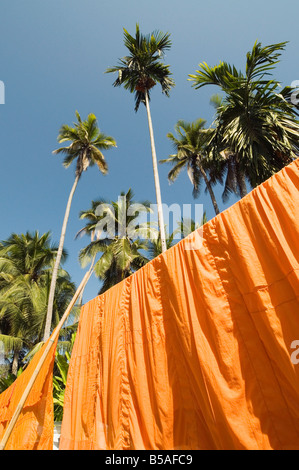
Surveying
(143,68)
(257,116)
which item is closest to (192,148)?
(143,68)

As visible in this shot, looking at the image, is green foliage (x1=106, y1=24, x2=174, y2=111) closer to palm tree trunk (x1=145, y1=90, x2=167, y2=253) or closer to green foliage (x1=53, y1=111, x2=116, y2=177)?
palm tree trunk (x1=145, y1=90, x2=167, y2=253)

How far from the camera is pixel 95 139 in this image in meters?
16.9

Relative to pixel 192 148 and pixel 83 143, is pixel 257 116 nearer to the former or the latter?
pixel 192 148

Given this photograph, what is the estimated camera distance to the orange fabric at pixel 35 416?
120 inches

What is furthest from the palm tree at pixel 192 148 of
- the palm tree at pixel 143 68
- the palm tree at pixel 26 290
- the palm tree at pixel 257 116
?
the palm tree at pixel 26 290

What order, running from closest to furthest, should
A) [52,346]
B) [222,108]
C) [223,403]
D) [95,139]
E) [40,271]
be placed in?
[223,403] < [52,346] < [222,108] < [95,139] < [40,271]

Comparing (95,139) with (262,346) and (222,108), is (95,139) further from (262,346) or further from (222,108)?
(262,346)

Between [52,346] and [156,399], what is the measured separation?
2080 mm

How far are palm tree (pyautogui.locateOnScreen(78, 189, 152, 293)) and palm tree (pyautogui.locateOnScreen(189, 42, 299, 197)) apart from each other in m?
9.43

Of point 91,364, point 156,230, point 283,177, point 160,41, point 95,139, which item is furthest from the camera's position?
point 95,139

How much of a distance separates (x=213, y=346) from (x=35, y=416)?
293 cm

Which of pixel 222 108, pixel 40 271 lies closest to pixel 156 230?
pixel 222 108

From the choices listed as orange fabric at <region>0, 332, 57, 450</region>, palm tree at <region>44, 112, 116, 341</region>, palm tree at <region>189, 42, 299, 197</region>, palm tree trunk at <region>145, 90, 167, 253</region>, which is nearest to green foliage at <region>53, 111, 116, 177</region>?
palm tree at <region>44, 112, 116, 341</region>

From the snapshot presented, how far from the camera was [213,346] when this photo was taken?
193cm
